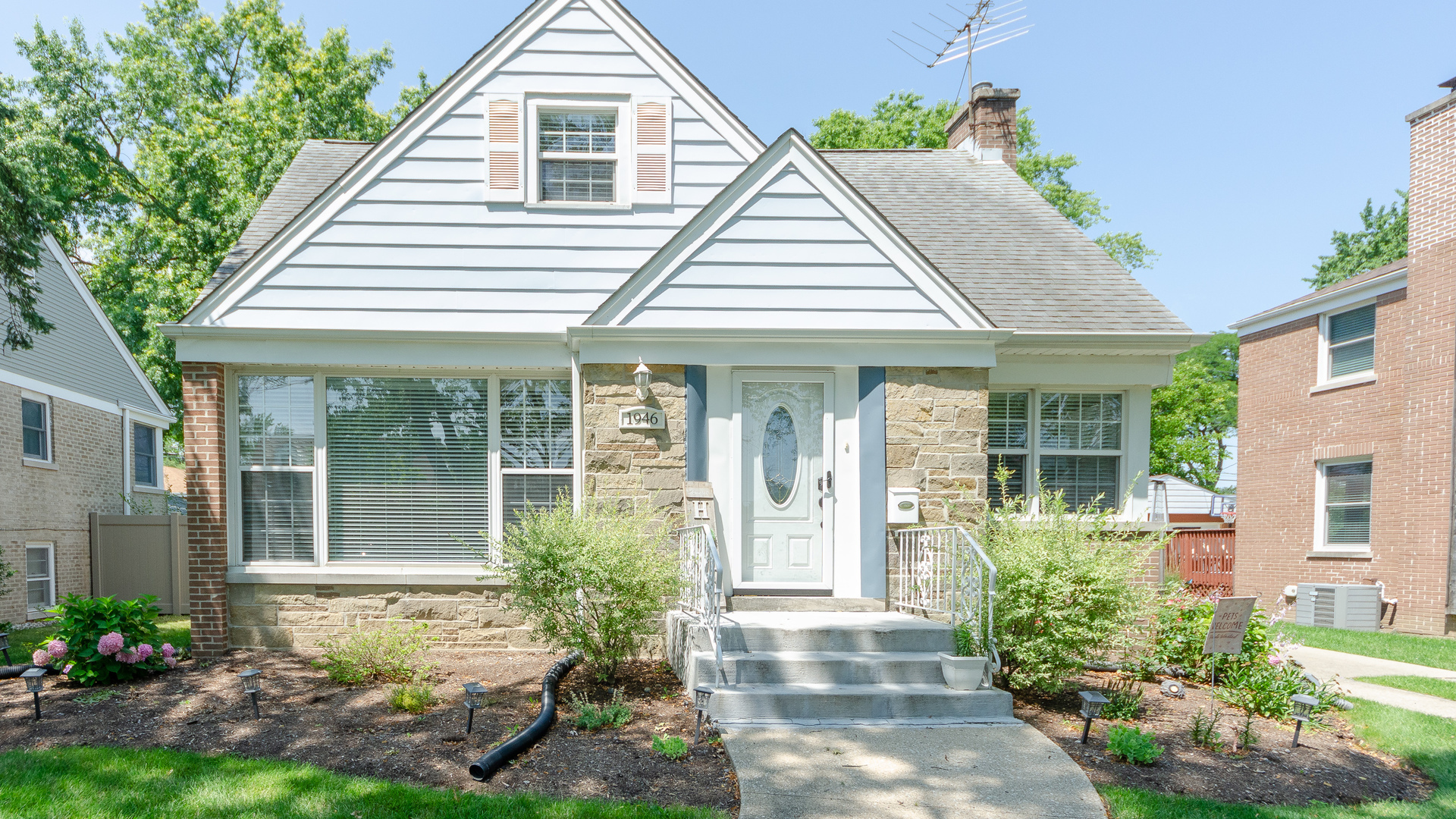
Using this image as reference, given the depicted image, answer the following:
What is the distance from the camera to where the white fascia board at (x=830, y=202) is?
7.08 m

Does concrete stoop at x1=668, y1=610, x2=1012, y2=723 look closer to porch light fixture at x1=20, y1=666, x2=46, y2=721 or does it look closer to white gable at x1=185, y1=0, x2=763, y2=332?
white gable at x1=185, y1=0, x2=763, y2=332

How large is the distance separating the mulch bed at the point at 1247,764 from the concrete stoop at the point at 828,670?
25.3 inches

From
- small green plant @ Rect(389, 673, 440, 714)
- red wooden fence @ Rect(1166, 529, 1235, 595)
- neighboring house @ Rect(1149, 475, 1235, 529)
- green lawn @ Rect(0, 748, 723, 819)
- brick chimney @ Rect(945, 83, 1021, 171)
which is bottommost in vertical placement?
neighboring house @ Rect(1149, 475, 1235, 529)

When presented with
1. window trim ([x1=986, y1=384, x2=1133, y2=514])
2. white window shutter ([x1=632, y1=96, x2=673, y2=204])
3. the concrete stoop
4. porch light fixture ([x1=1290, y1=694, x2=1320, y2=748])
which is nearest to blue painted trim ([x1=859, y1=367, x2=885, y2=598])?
the concrete stoop

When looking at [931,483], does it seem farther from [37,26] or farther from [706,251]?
[37,26]

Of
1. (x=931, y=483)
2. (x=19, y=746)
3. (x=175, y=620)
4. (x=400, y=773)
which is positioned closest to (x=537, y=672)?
(x=400, y=773)

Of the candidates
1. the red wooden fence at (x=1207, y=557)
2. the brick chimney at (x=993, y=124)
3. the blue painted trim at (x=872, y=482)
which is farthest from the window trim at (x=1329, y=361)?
the blue painted trim at (x=872, y=482)

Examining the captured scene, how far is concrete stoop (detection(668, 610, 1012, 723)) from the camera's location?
5.36m

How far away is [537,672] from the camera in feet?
21.7

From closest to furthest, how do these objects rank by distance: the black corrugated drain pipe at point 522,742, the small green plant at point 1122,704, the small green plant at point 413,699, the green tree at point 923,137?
the black corrugated drain pipe at point 522,742 < the small green plant at point 413,699 < the small green plant at point 1122,704 < the green tree at point 923,137

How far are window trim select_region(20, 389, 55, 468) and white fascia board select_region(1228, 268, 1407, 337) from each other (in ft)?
69.3

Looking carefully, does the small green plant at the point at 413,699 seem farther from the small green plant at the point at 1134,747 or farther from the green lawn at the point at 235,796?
the small green plant at the point at 1134,747

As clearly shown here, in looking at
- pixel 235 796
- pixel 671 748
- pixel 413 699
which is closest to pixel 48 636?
pixel 413 699

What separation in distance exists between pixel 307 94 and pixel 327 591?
16.9 metres
